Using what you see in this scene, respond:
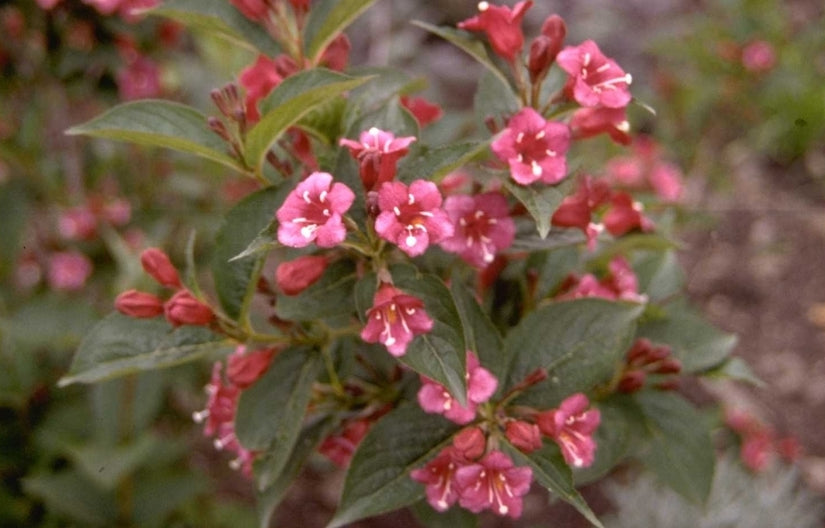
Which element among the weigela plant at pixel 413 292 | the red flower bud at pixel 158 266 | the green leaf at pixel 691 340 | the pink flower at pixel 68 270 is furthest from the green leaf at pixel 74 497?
the green leaf at pixel 691 340

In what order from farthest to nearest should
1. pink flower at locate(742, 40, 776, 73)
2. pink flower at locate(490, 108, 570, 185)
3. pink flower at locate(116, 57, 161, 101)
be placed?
pink flower at locate(742, 40, 776, 73) < pink flower at locate(116, 57, 161, 101) < pink flower at locate(490, 108, 570, 185)

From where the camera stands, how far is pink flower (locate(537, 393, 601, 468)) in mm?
1024

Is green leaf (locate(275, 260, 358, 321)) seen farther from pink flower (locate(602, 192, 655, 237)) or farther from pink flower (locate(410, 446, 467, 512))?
pink flower (locate(602, 192, 655, 237))

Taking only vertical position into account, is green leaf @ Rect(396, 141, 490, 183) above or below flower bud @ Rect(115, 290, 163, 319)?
above

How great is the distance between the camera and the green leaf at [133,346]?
1.08 metres

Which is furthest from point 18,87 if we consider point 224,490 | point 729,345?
point 729,345

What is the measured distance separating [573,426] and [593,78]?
412mm

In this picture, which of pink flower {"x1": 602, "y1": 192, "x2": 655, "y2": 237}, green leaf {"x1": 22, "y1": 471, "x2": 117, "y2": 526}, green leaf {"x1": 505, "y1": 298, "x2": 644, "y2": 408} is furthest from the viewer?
green leaf {"x1": 22, "y1": 471, "x2": 117, "y2": 526}

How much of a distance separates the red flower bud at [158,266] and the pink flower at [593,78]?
56 cm

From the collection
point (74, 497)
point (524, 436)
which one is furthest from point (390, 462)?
point (74, 497)

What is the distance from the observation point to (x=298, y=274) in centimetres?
102

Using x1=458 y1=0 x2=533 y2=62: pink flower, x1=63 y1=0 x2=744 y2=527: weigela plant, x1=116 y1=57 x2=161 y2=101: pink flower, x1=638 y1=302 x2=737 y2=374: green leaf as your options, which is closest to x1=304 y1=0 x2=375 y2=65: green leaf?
x1=63 y1=0 x2=744 y2=527: weigela plant

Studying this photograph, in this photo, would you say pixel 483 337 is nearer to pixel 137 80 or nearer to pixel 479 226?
pixel 479 226

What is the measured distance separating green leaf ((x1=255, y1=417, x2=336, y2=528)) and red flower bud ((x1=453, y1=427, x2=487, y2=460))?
26 cm
